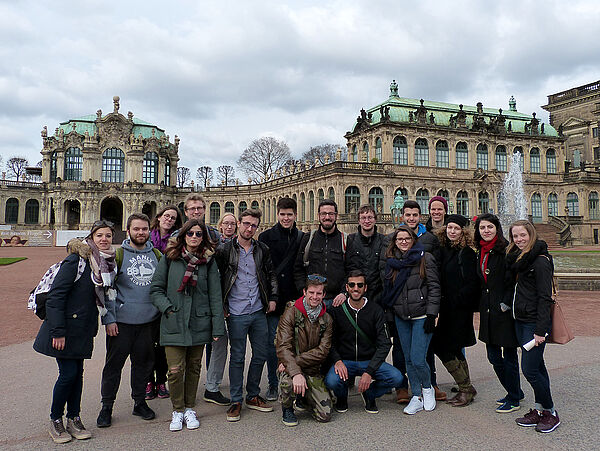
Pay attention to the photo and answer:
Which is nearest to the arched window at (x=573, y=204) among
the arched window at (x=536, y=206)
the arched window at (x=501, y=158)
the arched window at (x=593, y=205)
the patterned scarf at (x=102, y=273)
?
the arched window at (x=593, y=205)

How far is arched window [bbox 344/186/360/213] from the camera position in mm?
43609

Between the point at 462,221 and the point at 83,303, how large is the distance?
4963 millimetres

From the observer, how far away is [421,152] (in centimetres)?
4869

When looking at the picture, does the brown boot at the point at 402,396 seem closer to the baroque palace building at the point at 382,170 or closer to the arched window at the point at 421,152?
the baroque palace building at the point at 382,170

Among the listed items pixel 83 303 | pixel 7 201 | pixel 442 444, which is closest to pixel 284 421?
pixel 442 444

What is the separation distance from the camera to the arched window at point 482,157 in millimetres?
51281

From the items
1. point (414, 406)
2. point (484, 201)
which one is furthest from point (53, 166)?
point (414, 406)

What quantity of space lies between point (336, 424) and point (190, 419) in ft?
5.59

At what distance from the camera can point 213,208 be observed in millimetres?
63469

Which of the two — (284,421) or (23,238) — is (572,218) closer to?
(284,421)

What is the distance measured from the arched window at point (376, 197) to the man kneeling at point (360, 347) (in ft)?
130

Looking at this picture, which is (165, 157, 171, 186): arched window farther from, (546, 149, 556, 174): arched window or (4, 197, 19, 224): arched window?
(546, 149, 556, 174): arched window

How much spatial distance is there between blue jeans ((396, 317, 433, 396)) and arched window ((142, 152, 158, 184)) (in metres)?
62.9

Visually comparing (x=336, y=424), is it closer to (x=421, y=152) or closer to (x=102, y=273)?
(x=102, y=273)
